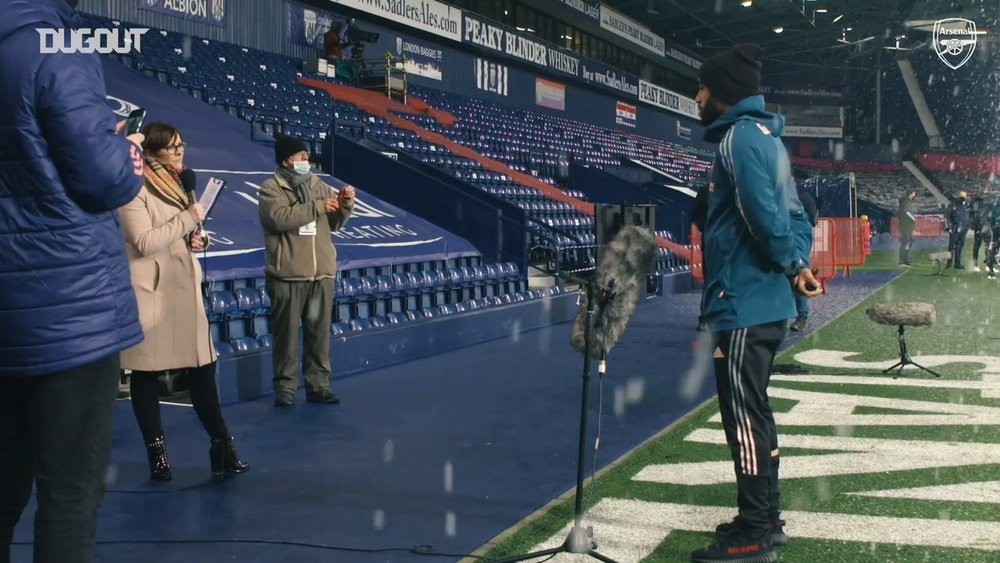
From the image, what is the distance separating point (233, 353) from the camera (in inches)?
291

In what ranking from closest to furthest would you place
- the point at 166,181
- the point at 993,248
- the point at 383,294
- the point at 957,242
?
1. the point at 166,181
2. the point at 383,294
3. the point at 993,248
4. the point at 957,242

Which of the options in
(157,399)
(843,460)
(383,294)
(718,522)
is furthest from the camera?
(383,294)

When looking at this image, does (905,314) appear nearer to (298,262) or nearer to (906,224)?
(298,262)

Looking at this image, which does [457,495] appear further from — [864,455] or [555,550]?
[864,455]

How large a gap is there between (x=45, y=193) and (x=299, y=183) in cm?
473

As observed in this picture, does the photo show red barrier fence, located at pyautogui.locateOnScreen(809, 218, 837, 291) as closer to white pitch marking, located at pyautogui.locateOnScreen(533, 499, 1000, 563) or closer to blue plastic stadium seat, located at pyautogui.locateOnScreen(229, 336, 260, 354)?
blue plastic stadium seat, located at pyautogui.locateOnScreen(229, 336, 260, 354)

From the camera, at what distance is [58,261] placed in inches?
91.2

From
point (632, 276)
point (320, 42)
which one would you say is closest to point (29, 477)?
point (632, 276)

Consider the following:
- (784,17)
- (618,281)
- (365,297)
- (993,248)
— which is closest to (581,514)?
(618,281)

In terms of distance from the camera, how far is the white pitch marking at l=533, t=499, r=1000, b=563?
3.99 meters

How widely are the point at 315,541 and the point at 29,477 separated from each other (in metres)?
1.72

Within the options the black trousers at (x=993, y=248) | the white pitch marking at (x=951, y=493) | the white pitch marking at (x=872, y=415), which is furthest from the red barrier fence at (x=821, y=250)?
the white pitch marking at (x=951, y=493)

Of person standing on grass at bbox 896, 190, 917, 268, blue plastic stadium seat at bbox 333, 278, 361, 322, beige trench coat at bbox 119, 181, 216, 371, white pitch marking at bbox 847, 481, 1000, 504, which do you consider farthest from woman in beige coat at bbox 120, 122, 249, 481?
person standing on grass at bbox 896, 190, 917, 268

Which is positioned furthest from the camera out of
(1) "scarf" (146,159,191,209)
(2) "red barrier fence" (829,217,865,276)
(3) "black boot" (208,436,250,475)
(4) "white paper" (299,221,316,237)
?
(2) "red barrier fence" (829,217,865,276)
